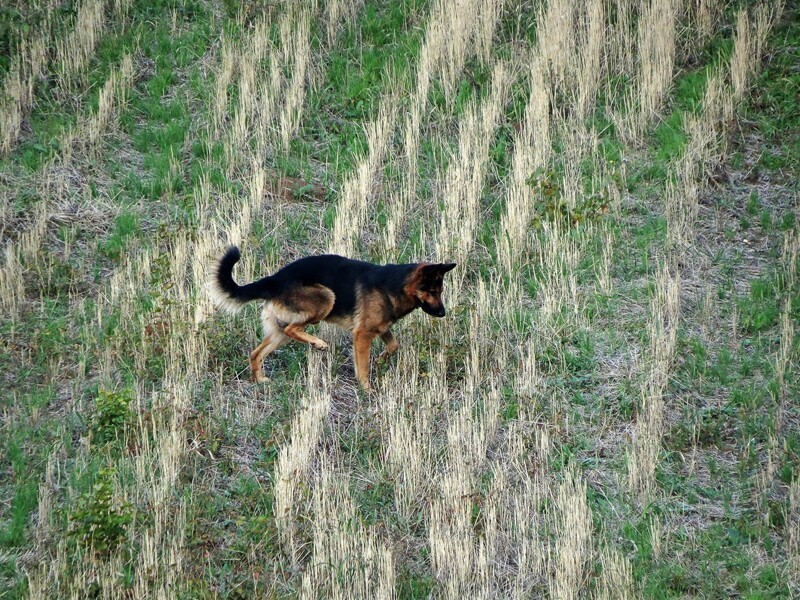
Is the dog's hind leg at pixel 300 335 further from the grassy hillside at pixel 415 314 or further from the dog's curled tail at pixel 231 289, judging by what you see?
the dog's curled tail at pixel 231 289

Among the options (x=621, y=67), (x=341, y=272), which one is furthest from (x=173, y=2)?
(x=341, y=272)

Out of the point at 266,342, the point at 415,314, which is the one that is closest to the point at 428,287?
the point at 415,314

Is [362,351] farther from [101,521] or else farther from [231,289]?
[101,521]

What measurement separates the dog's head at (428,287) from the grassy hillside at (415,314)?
1.45 ft

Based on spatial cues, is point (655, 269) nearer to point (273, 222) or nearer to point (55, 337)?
point (273, 222)

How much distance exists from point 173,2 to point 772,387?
35.2 feet

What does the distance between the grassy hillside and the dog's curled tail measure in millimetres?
378

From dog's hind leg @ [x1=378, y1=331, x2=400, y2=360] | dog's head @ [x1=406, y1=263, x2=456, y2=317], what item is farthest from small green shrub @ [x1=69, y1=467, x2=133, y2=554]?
dog's head @ [x1=406, y1=263, x2=456, y2=317]

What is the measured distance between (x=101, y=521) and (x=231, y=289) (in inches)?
104

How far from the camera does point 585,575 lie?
21.4 ft

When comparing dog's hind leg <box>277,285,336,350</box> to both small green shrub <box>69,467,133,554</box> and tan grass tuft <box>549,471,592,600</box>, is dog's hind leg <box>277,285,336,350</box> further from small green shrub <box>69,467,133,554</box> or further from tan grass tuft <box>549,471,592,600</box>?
tan grass tuft <box>549,471,592,600</box>

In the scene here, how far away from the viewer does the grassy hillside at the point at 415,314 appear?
6660mm

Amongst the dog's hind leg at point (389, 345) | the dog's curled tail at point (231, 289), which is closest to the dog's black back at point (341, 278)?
the dog's curled tail at point (231, 289)

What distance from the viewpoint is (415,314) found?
9375 mm
